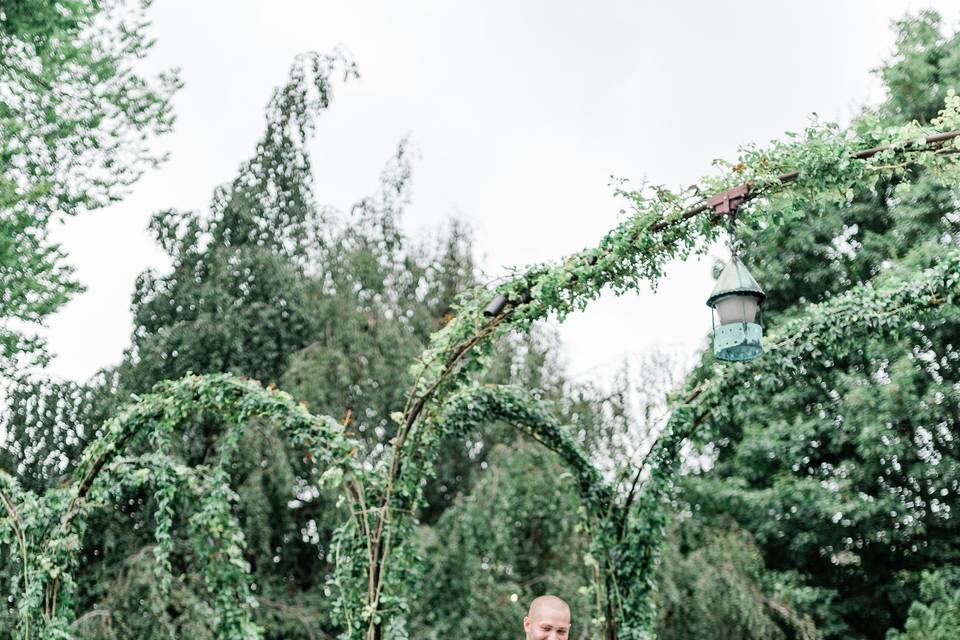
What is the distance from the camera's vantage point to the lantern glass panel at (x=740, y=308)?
448 cm

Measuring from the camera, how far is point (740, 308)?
448 centimetres

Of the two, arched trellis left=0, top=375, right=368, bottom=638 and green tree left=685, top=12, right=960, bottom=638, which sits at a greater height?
green tree left=685, top=12, right=960, bottom=638

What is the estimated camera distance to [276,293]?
33.3ft

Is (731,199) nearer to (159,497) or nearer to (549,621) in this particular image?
(549,621)

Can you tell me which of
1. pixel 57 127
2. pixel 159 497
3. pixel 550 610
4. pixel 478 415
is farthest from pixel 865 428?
pixel 57 127

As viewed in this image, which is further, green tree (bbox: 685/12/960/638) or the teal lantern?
green tree (bbox: 685/12/960/638)

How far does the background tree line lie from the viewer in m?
8.67

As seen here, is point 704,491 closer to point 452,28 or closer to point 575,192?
point 575,192

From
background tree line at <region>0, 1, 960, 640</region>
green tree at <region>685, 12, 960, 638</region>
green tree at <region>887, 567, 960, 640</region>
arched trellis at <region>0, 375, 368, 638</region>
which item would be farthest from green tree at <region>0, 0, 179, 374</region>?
green tree at <region>887, 567, 960, 640</region>

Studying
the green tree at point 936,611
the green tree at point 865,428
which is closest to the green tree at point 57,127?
the green tree at point 865,428

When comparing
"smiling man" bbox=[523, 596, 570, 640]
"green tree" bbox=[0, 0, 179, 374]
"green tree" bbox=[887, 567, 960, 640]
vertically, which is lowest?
"smiling man" bbox=[523, 596, 570, 640]

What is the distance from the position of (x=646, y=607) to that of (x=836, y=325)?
2.51m

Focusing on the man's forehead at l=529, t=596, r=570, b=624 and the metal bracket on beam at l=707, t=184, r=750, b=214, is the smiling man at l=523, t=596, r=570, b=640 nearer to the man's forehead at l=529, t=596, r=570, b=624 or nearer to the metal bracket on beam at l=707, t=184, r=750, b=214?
the man's forehead at l=529, t=596, r=570, b=624

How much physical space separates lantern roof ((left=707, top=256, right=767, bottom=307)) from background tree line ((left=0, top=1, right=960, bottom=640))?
17.8ft
